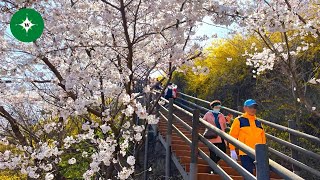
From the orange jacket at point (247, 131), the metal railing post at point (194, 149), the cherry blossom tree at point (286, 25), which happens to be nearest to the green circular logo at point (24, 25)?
the metal railing post at point (194, 149)

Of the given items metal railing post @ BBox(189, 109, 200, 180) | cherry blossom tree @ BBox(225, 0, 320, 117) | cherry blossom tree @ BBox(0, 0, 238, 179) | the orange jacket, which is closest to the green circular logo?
cherry blossom tree @ BBox(0, 0, 238, 179)

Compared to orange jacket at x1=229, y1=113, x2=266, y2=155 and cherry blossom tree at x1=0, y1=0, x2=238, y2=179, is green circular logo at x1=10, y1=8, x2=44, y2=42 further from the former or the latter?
orange jacket at x1=229, y1=113, x2=266, y2=155

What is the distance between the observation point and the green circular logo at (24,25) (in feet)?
13.1

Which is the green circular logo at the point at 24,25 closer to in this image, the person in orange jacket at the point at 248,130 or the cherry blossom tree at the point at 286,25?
the cherry blossom tree at the point at 286,25

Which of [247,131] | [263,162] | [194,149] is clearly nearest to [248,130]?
[247,131]

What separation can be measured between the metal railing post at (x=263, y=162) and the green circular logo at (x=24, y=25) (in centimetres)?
295

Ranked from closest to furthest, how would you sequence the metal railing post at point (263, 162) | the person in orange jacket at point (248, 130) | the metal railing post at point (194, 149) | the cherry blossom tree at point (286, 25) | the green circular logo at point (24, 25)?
the metal railing post at point (263, 162)
the green circular logo at point (24, 25)
the person in orange jacket at point (248, 130)
the metal railing post at point (194, 149)
the cherry blossom tree at point (286, 25)

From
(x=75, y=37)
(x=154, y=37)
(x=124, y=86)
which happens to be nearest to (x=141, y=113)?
(x=124, y=86)

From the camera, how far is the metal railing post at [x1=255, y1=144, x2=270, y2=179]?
2.64m

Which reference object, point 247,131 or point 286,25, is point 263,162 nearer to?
point 247,131

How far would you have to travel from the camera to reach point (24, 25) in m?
4.04

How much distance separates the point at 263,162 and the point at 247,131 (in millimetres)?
1980

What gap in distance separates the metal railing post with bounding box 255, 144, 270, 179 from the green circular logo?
2.95 metres

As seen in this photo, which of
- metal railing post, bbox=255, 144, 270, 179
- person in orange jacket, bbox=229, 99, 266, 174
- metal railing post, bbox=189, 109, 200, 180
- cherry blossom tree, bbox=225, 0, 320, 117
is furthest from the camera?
cherry blossom tree, bbox=225, 0, 320, 117
